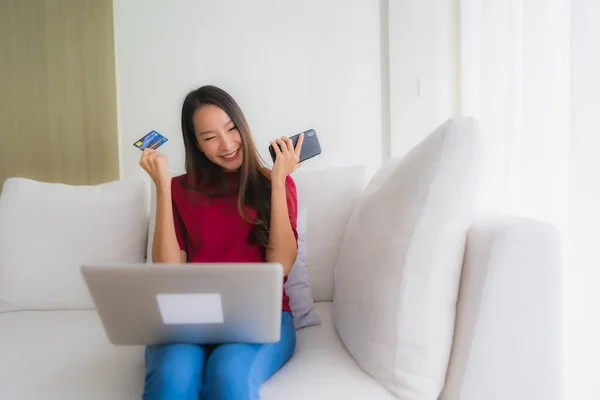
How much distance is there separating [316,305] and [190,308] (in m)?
0.66

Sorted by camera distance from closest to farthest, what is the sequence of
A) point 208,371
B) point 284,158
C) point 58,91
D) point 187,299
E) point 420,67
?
point 187,299 → point 208,371 → point 284,158 → point 420,67 → point 58,91

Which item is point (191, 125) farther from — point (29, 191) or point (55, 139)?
point (55, 139)

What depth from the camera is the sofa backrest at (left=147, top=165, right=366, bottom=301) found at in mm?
1336

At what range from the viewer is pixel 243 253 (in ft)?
3.58

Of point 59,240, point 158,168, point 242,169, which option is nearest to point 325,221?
point 242,169

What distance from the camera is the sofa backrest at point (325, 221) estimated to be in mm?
1336

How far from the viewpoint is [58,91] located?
6.30 ft

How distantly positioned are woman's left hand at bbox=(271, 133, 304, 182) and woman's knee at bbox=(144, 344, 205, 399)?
42 cm

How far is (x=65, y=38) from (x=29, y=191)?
0.80m

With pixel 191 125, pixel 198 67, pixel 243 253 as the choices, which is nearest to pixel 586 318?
pixel 243 253

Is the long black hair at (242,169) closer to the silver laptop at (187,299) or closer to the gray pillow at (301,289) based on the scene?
the gray pillow at (301,289)

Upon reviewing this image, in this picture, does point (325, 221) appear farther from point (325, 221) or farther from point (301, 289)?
point (301, 289)

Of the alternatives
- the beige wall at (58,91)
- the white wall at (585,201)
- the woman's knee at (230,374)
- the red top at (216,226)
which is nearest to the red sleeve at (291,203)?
the red top at (216,226)

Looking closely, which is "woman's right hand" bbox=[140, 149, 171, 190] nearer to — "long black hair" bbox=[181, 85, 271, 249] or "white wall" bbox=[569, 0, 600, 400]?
"long black hair" bbox=[181, 85, 271, 249]
